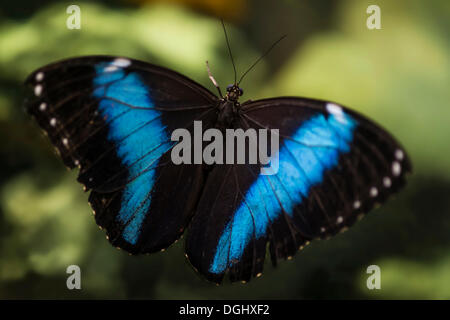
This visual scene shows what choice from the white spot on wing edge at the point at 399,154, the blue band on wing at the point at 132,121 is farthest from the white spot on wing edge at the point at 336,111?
the blue band on wing at the point at 132,121

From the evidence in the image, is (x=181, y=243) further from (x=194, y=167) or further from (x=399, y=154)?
(x=399, y=154)

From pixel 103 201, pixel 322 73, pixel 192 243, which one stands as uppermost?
pixel 322 73

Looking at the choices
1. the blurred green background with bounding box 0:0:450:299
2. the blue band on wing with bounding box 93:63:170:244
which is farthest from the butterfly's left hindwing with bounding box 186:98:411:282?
the blurred green background with bounding box 0:0:450:299

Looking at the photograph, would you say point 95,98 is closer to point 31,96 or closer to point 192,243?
point 31,96

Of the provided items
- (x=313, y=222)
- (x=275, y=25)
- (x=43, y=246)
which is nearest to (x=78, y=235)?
(x=43, y=246)

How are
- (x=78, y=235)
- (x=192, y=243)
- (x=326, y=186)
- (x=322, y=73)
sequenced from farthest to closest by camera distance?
(x=322, y=73), (x=78, y=235), (x=192, y=243), (x=326, y=186)

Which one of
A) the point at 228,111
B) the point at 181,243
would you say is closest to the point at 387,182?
the point at 228,111

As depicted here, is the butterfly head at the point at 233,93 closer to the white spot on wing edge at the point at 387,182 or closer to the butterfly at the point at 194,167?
the butterfly at the point at 194,167

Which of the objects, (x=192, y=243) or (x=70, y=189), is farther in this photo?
(x=70, y=189)
